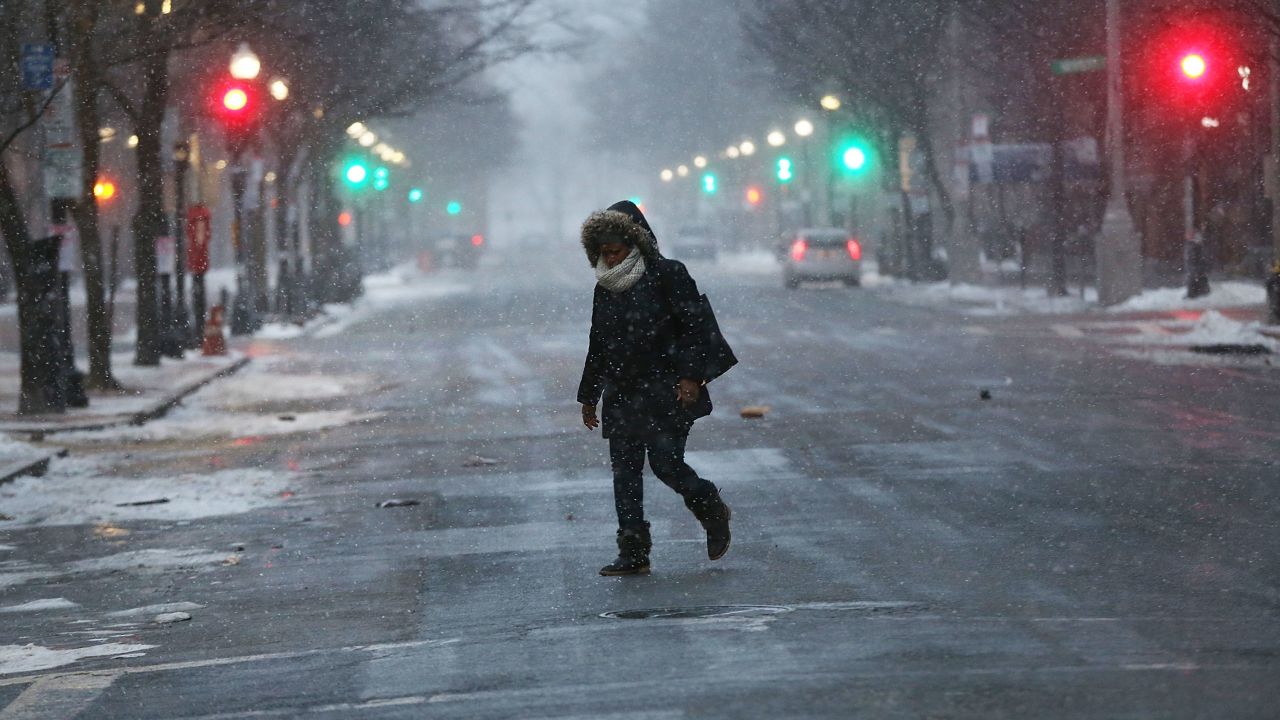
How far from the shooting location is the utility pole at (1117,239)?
36094 millimetres

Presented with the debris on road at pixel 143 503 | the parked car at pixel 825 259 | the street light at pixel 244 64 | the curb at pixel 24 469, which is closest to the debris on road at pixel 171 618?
the debris on road at pixel 143 503

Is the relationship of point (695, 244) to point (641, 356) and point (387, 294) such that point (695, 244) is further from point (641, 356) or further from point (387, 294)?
point (641, 356)

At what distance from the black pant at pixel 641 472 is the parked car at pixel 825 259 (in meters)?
44.1

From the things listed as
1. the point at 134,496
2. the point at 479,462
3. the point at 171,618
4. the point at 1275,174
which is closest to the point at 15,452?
the point at 134,496

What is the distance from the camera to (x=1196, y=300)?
35094 mm

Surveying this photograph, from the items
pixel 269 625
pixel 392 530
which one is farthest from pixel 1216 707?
pixel 392 530

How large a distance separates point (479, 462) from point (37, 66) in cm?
775

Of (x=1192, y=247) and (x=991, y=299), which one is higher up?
(x=1192, y=247)

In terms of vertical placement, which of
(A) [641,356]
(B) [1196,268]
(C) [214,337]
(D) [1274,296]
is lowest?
(C) [214,337]

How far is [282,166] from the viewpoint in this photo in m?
44.0

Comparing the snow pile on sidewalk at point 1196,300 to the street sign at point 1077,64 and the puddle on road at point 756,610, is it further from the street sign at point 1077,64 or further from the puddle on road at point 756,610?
the puddle on road at point 756,610

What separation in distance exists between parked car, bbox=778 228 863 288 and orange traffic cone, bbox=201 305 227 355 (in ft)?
83.5

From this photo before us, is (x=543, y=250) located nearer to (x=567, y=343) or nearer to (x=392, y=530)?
(x=567, y=343)

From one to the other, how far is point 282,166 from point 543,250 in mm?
96351
